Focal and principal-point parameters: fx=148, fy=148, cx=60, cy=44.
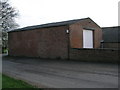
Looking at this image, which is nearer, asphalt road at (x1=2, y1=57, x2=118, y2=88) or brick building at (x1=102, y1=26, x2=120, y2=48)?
asphalt road at (x1=2, y1=57, x2=118, y2=88)

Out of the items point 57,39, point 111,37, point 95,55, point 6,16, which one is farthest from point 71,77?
point 6,16

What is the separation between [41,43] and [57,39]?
9.72ft

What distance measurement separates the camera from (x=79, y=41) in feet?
60.3

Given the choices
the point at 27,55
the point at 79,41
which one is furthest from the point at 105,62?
the point at 27,55

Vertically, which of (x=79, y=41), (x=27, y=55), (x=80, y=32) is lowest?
(x=27, y=55)

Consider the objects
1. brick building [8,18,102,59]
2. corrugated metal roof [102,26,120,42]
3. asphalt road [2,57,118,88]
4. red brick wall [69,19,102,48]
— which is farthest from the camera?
corrugated metal roof [102,26,120,42]

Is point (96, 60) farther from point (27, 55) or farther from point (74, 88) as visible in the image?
point (27, 55)

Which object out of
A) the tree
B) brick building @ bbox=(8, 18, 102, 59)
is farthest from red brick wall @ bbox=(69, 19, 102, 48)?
the tree

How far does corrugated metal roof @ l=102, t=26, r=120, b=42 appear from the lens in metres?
25.2

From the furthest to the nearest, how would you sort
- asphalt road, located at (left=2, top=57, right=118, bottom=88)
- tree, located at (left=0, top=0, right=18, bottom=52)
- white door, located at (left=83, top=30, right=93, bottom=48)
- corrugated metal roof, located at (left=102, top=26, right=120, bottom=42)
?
tree, located at (left=0, top=0, right=18, bottom=52)
corrugated metal roof, located at (left=102, top=26, right=120, bottom=42)
white door, located at (left=83, top=30, right=93, bottom=48)
asphalt road, located at (left=2, top=57, right=118, bottom=88)

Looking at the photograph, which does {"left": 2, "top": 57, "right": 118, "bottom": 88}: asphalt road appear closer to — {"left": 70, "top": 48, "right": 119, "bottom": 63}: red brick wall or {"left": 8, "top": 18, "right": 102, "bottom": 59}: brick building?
{"left": 70, "top": 48, "right": 119, "bottom": 63}: red brick wall

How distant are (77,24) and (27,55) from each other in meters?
8.73

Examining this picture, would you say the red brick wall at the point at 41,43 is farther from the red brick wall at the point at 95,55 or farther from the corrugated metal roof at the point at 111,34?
the corrugated metal roof at the point at 111,34

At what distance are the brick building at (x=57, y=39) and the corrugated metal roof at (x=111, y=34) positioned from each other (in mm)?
3718
